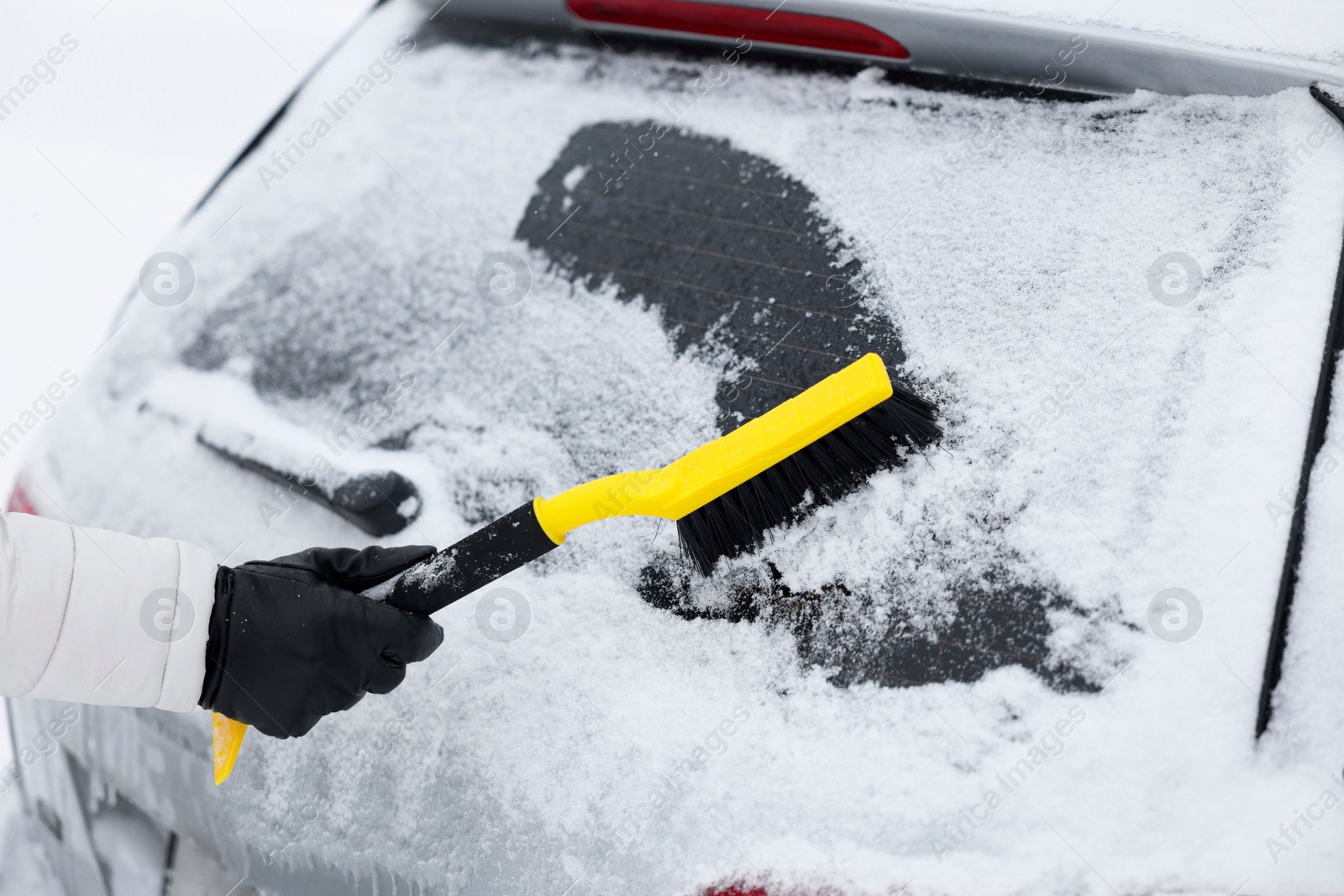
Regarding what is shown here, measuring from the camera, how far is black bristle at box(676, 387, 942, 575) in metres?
1.36

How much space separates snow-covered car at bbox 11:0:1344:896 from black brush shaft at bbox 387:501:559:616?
0.43 ft

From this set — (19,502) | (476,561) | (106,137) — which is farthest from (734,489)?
(106,137)

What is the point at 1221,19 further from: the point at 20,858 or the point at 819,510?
the point at 20,858

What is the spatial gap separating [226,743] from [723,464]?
1.00 m

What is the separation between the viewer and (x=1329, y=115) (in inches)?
53.2

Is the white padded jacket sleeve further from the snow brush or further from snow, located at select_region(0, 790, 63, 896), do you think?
snow, located at select_region(0, 790, 63, 896)

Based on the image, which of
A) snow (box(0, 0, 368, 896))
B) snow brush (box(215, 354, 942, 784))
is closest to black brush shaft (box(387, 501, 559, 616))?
snow brush (box(215, 354, 942, 784))

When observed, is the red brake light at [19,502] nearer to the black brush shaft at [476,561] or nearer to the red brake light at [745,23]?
the black brush shaft at [476,561]

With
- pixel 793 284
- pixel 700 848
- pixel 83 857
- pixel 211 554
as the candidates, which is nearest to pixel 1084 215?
pixel 793 284

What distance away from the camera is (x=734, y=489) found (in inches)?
55.3

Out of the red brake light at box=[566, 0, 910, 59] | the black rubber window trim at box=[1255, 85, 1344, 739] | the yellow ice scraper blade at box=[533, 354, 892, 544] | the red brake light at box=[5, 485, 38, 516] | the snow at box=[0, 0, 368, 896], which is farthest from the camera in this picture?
the snow at box=[0, 0, 368, 896]

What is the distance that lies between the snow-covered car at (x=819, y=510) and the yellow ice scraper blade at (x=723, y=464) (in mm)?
95

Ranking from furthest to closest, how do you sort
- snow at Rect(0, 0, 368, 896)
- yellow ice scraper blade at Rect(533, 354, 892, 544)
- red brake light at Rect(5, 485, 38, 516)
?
snow at Rect(0, 0, 368, 896) < red brake light at Rect(5, 485, 38, 516) < yellow ice scraper blade at Rect(533, 354, 892, 544)

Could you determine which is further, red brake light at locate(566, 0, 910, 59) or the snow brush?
red brake light at locate(566, 0, 910, 59)
